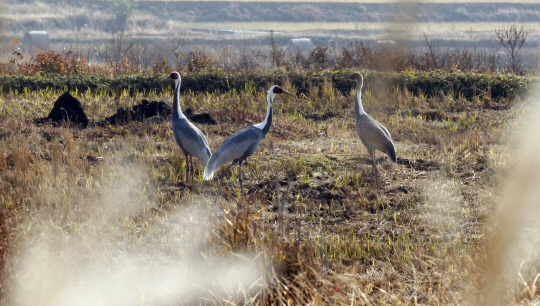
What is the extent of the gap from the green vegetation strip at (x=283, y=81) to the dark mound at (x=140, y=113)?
2.23 meters

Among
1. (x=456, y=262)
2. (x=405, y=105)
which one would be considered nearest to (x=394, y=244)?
(x=456, y=262)

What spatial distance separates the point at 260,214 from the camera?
4.82 meters

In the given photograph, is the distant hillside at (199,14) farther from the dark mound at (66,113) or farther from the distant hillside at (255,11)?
the dark mound at (66,113)

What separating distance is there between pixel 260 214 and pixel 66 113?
20.9ft

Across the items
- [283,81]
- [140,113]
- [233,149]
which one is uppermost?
[283,81]

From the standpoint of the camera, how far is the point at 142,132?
9.34 metres

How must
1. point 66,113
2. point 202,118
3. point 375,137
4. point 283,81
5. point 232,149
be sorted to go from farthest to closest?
point 283,81
point 202,118
point 66,113
point 375,137
point 232,149

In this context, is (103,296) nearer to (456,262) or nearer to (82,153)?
(456,262)

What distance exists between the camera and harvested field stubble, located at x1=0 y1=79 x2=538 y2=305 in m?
3.65

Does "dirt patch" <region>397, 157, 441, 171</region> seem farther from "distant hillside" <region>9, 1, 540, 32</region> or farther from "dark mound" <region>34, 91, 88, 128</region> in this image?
"distant hillside" <region>9, 1, 540, 32</region>

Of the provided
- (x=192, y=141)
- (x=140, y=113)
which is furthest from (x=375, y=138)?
(x=140, y=113)

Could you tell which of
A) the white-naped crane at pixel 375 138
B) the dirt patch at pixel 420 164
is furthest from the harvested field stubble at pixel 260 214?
the white-naped crane at pixel 375 138

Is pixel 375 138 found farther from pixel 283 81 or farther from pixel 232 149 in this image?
pixel 283 81

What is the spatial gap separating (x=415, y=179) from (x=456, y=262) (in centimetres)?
324
